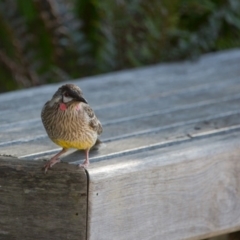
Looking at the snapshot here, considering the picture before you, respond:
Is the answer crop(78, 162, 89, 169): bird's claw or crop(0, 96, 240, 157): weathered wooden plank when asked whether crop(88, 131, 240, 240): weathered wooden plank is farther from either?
crop(0, 96, 240, 157): weathered wooden plank

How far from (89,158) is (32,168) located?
0.28 m

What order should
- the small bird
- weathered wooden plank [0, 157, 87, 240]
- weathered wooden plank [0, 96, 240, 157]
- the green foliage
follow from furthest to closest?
1. the green foliage
2. weathered wooden plank [0, 96, 240, 157]
3. the small bird
4. weathered wooden plank [0, 157, 87, 240]

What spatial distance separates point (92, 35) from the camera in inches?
235

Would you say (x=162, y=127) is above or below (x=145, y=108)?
above

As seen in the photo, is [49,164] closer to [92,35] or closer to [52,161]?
[52,161]

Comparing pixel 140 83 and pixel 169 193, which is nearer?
pixel 169 193

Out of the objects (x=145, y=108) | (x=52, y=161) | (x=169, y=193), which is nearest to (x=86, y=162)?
(x=52, y=161)

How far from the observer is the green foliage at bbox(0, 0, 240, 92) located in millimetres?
5621

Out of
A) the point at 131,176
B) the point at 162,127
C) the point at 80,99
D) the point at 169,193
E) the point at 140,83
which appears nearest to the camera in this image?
the point at 80,99

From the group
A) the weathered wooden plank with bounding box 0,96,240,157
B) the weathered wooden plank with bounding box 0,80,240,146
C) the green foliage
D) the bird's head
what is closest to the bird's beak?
the bird's head

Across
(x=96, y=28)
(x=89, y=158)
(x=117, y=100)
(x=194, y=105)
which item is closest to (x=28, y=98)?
(x=117, y=100)

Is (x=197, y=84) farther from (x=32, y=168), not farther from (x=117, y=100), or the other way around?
(x=32, y=168)

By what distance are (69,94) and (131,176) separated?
424 mm

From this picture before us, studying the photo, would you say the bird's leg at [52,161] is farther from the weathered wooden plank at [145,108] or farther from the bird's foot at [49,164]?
the weathered wooden plank at [145,108]
